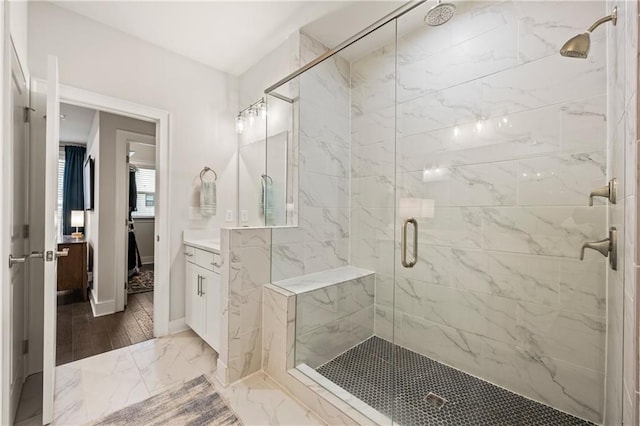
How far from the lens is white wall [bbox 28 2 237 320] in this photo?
1974 millimetres

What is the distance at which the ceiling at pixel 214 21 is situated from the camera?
1974mm

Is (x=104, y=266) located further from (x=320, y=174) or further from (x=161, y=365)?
(x=320, y=174)

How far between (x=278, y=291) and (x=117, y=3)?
93.7 inches

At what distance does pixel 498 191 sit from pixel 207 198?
2445mm

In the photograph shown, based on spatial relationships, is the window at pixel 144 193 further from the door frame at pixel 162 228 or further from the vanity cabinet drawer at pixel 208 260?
the vanity cabinet drawer at pixel 208 260

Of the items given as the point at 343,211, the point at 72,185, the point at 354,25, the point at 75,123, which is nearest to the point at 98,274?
the point at 75,123

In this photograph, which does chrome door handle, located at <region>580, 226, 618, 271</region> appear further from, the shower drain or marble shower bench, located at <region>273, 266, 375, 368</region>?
marble shower bench, located at <region>273, 266, 375, 368</region>

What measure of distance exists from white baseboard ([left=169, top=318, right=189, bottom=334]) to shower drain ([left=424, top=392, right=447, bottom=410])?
2.15 m

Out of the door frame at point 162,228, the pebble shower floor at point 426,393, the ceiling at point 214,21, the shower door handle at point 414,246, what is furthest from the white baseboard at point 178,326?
the ceiling at point 214,21

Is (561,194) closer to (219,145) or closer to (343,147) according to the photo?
(343,147)

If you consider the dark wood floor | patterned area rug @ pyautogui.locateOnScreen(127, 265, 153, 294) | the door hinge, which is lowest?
the dark wood floor

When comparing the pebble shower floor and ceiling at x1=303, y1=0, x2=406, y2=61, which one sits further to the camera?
ceiling at x1=303, y1=0, x2=406, y2=61

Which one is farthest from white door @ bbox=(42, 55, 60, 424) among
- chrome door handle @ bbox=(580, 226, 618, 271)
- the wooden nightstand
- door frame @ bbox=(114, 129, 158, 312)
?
chrome door handle @ bbox=(580, 226, 618, 271)

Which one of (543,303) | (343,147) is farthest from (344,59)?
(543,303)
